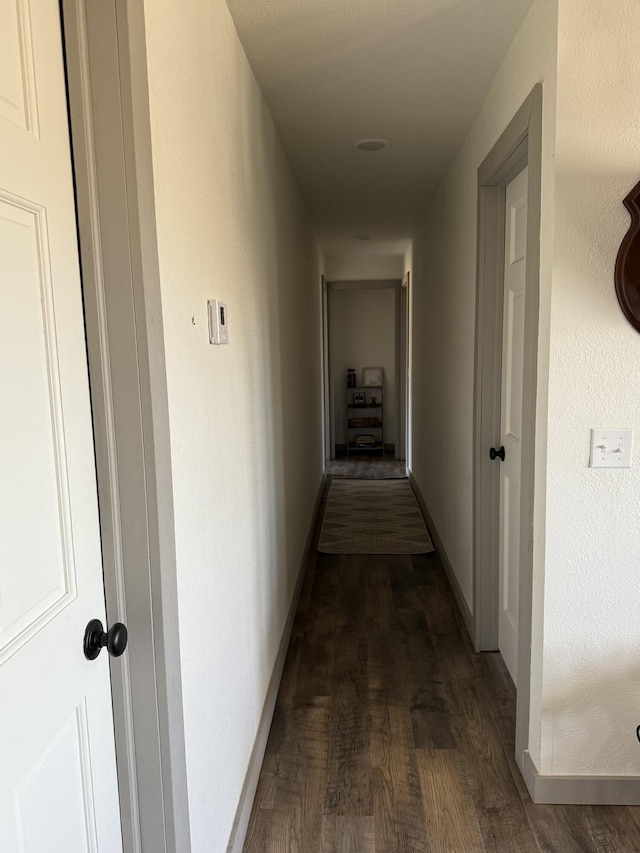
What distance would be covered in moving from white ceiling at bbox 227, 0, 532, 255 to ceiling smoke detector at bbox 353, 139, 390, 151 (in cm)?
5

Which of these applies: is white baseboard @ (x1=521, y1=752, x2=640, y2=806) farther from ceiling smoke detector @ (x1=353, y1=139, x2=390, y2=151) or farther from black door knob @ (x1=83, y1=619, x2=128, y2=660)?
ceiling smoke detector @ (x1=353, y1=139, x2=390, y2=151)

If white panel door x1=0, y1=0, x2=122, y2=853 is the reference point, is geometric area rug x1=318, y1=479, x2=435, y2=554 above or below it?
below

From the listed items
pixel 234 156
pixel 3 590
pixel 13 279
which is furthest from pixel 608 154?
pixel 3 590

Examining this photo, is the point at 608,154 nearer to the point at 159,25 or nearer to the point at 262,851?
the point at 159,25

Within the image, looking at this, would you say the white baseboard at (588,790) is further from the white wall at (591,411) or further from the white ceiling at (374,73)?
the white ceiling at (374,73)

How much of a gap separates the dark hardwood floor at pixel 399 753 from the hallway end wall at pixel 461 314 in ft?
0.73

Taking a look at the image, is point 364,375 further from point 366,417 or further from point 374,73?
point 374,73

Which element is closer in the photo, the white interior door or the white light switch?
the white light switch

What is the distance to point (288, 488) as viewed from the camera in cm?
297

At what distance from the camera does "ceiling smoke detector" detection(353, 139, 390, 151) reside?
2.78 metres

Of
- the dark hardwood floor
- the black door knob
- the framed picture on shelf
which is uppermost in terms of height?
the framed picture on shelf

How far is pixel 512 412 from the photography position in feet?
7.74

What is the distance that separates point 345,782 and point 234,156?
6.73ft

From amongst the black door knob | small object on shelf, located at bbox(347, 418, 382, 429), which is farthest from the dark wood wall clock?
small object on shelf, located at bbox(347, 418, 382, 429)
